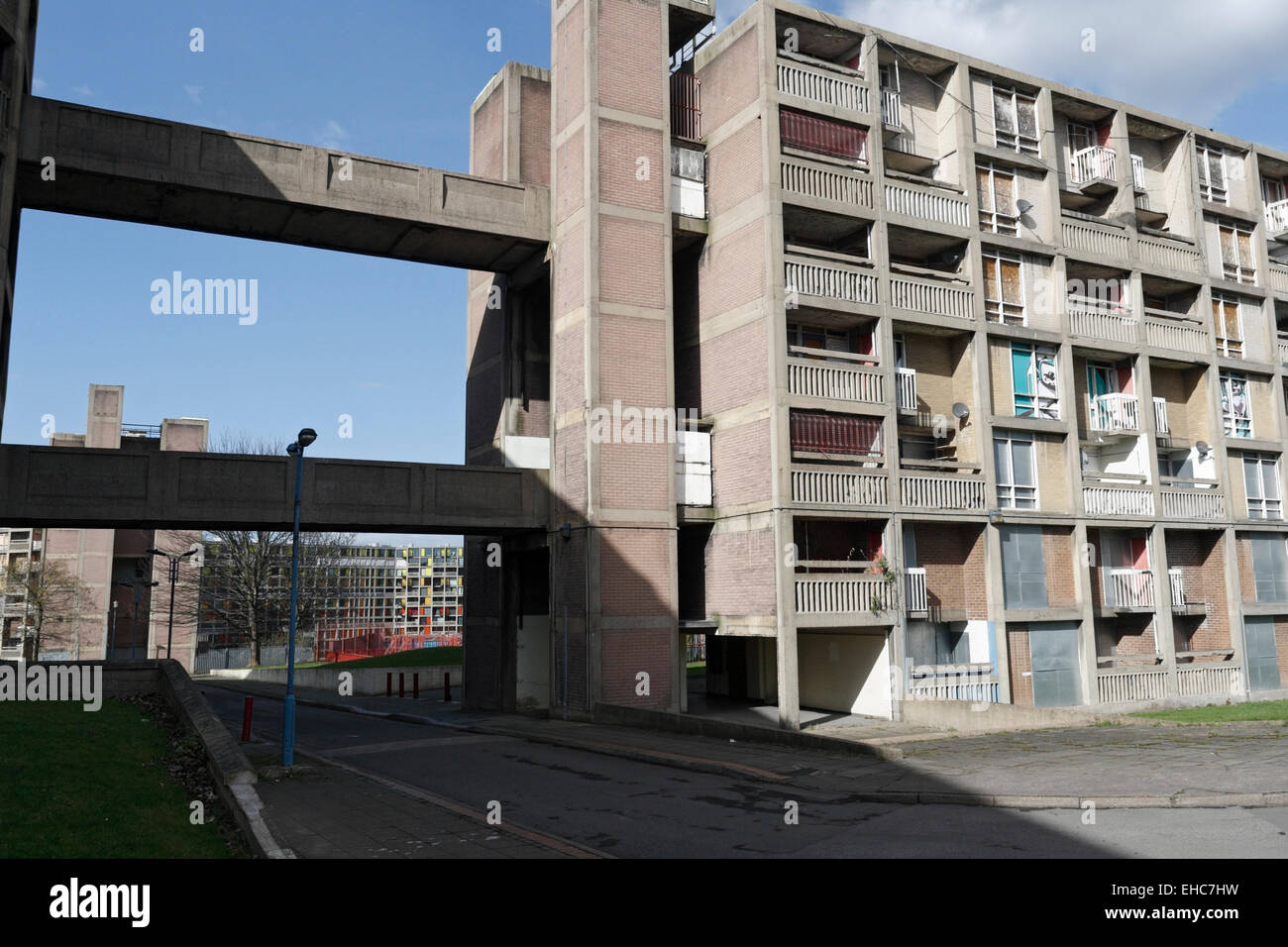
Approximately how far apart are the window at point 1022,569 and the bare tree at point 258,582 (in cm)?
4295

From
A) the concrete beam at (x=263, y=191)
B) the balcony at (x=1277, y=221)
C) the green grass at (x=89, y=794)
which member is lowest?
the green grass at (x=89, y=794)

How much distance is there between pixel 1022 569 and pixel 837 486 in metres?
6.30

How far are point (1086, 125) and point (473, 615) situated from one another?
83.7 ft

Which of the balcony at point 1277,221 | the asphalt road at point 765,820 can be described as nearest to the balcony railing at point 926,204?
the balcony at point 1277,221

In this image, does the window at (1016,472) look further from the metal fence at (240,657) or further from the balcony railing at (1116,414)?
the metal fence at (240,657)

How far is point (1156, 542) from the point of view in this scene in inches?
1133

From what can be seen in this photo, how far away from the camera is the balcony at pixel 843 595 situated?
76.6 ft

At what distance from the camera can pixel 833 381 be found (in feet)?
81.3

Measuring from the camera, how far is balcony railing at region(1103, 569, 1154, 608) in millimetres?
28172

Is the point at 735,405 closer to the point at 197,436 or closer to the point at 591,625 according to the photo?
the point at 591,625

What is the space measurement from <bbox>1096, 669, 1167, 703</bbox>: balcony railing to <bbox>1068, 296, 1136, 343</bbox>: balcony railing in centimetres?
978

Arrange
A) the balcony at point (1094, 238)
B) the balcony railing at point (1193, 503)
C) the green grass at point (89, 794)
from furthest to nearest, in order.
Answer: the balcony railing at point (1193, 503), the balcony at point (1094, 238), the green grass at point (89, 794)

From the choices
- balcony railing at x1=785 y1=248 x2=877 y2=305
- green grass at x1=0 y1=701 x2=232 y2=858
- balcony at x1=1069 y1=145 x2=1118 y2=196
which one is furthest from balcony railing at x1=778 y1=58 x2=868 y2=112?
green grass at x1=0 y1=701 x2=232 y2=858
